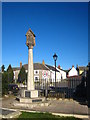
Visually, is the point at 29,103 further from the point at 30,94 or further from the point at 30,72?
the point at 30,72

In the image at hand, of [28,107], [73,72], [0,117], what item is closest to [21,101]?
[28,107]

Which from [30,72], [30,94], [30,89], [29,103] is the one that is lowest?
[29,103]

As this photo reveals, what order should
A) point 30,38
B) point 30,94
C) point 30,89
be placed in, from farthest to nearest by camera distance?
1. point 30,38
2. point 30,89
3. point 30,94

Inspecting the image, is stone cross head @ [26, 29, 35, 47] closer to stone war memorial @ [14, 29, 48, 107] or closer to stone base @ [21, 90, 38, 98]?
stone war memorial @ [14, 29, 48, 107]

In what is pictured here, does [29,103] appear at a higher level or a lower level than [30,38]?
lower

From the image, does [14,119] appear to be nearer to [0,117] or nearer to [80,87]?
[0,117]

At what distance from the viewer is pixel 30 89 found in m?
10.6

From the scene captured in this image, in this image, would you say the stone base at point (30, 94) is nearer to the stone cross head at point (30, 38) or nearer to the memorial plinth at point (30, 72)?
the memorial plinth at point (30, 72)

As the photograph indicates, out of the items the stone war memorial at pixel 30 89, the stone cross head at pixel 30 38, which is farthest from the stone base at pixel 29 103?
the stone cross head at pixel 30 38

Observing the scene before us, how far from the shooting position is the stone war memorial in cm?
970

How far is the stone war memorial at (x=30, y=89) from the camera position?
9695mm

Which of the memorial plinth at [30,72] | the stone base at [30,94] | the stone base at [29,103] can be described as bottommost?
the stone base at [29,103]

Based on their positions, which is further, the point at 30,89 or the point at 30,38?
the point at 30,38

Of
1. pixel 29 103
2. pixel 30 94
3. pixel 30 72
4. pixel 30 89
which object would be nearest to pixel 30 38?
pixel 30 72
